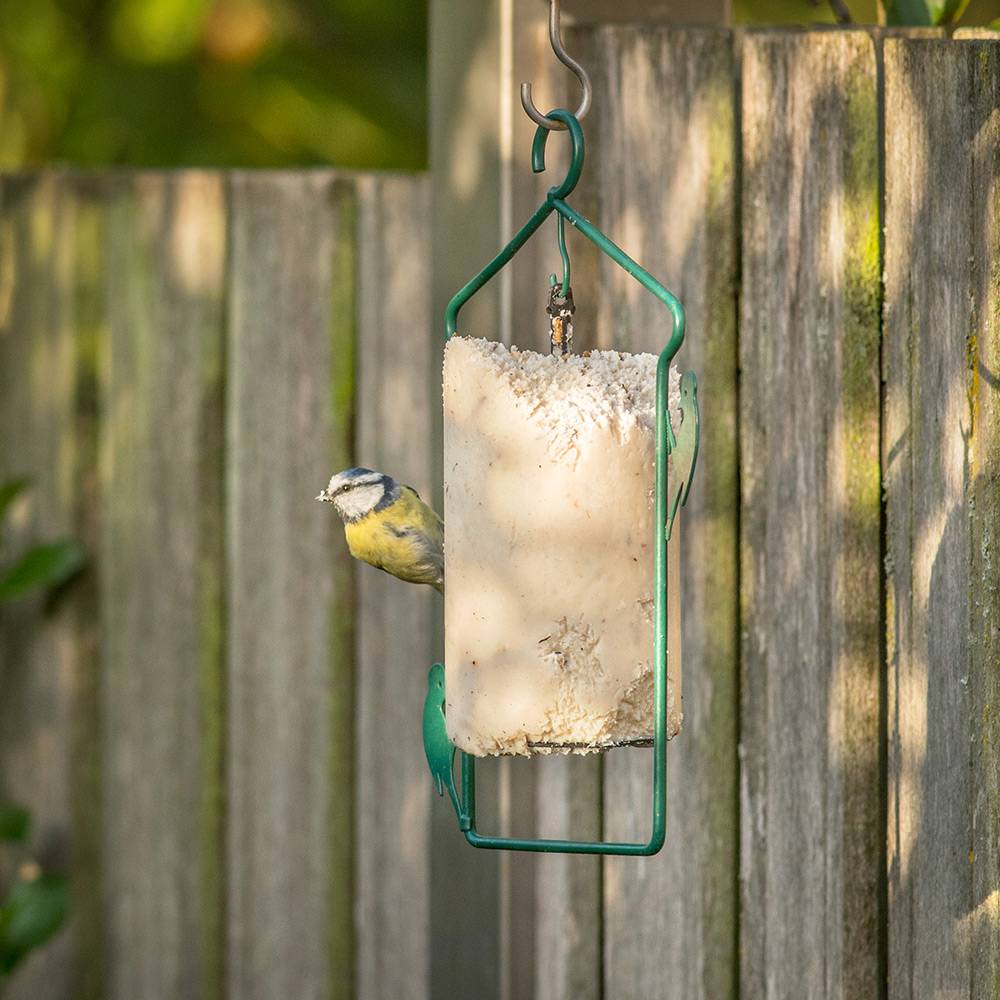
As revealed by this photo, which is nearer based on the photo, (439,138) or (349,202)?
(439,138)

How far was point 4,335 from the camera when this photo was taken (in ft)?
6.31

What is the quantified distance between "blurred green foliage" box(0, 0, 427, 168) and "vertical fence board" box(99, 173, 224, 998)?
3.04 ft

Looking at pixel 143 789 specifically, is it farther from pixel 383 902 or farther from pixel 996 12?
pixel 996 12

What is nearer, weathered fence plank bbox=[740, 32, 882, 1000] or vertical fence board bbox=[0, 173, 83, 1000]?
weathered fence plank bbox=[740, 32, 882, 1000]

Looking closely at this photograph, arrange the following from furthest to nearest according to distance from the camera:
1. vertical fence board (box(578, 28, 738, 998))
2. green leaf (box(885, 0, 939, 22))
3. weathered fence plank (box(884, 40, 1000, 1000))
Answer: green leaf (box(885, 0, 939, 22)) < vertical fence board (box(578, 28, 738, 998)) < weathered fence plank (box(884, 40, 1000, 1000))

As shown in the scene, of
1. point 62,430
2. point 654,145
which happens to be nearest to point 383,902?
point 62,430

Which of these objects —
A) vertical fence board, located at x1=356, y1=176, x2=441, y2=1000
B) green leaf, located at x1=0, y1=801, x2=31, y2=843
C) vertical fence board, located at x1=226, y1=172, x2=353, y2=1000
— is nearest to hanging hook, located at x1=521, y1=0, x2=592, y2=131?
vertical fence board, located at x1=356, y1=176, x2=441, y2=1000

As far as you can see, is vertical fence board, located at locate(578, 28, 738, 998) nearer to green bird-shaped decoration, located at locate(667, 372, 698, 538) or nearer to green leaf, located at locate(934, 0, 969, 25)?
green leaf, located at locate(934, 0, 969, 25)

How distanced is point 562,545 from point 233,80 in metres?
2.39

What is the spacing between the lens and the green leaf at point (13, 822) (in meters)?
1.77

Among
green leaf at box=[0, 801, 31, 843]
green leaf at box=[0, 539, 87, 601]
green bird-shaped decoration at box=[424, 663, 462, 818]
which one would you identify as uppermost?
green leaf at box=[0, 539, 87, 601]

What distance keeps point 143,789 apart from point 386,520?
0.95m

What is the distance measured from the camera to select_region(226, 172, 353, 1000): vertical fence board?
1.86 m

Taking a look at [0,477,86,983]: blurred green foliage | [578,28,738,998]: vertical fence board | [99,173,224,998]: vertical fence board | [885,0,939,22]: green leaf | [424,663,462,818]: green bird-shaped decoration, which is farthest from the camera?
[99,173,224,998]: vertical fence board
